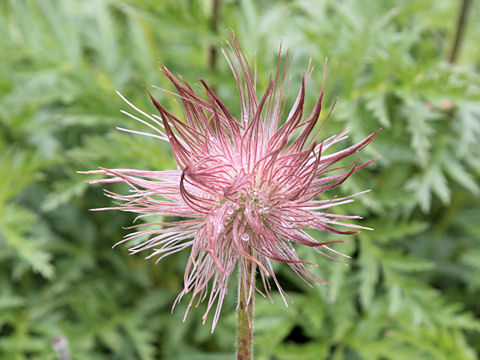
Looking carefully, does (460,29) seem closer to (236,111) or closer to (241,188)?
(236,111)

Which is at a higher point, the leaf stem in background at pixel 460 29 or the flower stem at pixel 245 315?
the leaf stem in background at pixel 460 29

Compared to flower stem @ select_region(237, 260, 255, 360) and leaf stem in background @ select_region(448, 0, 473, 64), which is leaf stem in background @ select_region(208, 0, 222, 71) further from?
flower stem @ select_region(237, 260, 255, 360)

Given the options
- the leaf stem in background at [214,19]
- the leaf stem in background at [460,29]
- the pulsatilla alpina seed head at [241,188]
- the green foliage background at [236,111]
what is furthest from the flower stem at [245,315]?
the leaf stem in background at [460,29]

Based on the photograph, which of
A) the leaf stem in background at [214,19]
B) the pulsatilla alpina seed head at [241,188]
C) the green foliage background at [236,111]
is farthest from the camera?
the leaf stem in background at [214,19]

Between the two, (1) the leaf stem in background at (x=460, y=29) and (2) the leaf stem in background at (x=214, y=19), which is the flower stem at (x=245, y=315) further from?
(1) the leaf stem in background at (x=460, y=29)

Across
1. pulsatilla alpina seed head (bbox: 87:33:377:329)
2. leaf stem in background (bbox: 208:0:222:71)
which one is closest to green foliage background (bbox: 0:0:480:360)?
leaf stem in background (bbox: 208:0:222:71)

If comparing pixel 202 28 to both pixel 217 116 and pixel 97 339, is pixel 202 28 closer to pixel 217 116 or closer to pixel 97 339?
pixel 217 116

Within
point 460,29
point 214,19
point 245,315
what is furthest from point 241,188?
point 460,29
